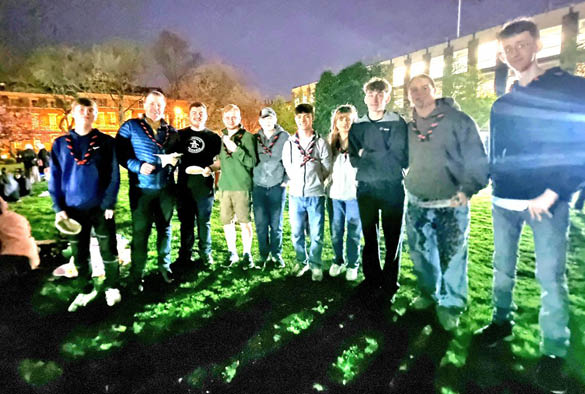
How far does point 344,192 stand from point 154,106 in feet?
8.39

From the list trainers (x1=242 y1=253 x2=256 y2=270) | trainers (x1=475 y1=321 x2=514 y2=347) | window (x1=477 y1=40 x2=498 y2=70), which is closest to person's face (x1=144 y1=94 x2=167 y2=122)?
trainers (x1=242 y1=253 x2=256 y2=270)

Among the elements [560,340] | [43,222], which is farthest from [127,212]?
[560,340]

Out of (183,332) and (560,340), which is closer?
(560,340)

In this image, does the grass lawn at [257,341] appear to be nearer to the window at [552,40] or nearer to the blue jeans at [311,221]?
the blue jeans at [311,221]

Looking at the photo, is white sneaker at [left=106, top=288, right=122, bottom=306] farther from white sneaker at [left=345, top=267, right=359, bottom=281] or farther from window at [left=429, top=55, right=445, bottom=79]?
window at [left=429, top=55, right=445, bottom=79]

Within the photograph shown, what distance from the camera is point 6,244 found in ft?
16.0

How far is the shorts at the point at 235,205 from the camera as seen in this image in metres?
4.99

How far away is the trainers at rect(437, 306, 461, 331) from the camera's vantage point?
3.42 meters

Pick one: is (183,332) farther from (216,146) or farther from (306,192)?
(216,146)

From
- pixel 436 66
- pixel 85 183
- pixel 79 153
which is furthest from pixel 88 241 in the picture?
pixel 436 66

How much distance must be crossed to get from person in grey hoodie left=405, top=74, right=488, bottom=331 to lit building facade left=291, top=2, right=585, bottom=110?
18279 mm

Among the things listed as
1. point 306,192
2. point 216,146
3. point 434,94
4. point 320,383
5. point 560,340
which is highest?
point 434,94

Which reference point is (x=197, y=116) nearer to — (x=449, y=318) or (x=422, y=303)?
(x=422, y=303)

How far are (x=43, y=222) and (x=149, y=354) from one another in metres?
7.76
